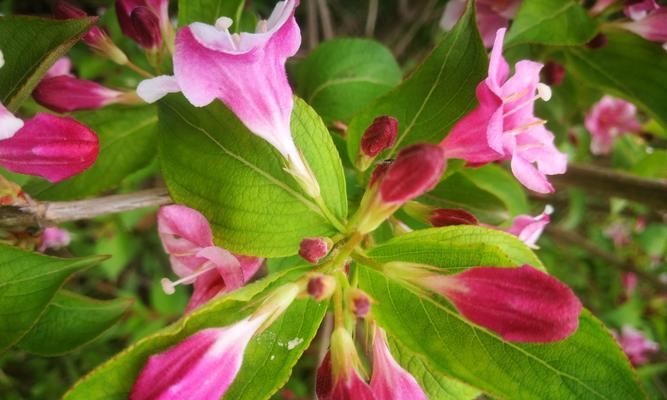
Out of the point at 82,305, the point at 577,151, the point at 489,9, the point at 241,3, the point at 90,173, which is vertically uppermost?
the point at 241,3

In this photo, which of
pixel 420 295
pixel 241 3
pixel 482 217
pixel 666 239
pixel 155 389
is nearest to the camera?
pixel 155 389

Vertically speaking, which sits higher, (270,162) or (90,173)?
(270,162)

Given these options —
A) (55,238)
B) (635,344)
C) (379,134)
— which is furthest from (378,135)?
(635,344)

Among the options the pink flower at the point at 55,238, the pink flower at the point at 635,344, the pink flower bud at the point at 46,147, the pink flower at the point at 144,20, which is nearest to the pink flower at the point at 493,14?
the pink flower at the point at 144,20

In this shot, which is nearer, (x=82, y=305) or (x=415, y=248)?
(x=415, y=248)

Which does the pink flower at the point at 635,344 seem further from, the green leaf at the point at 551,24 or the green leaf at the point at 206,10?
the green leaf at the point at 206,10

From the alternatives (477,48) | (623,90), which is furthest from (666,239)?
(477,48)

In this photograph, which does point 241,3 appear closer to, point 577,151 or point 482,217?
point 482,217
